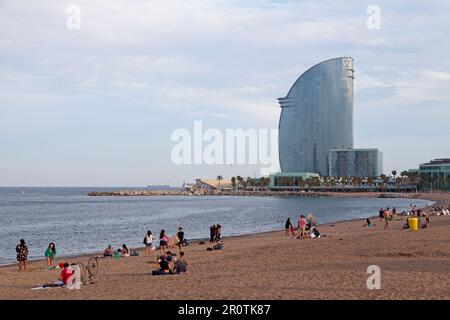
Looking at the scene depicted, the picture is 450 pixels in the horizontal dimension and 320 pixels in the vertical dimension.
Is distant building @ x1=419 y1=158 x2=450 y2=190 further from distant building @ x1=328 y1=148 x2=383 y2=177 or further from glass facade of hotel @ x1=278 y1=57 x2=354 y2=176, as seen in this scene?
glass facade of hotel @ x1=278 y1=57 x2=354 y2=176

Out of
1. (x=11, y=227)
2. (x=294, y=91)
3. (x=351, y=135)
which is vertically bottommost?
(x=11, y=227)

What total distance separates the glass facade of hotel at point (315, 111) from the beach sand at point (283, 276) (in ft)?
556

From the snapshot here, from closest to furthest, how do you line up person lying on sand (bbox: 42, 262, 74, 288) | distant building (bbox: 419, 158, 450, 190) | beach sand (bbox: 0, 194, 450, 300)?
beach sand (bbox: 0, 194, 450, 300)
person lying on sand (bbox: 42, 262, 74, 288)
distant building (bbox: 419, 158, 450, 190)

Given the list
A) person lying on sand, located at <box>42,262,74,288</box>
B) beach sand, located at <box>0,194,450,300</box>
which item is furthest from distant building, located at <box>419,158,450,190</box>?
person lying on sand, located at <box>42,262,74,288</box>

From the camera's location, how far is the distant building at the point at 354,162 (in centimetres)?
19375

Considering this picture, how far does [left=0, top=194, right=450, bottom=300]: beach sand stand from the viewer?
11.8 metres

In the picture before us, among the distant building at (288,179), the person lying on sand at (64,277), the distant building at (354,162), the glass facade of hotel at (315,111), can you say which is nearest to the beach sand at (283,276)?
the person lying on sand at (64,277)

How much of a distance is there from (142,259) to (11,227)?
100 ft

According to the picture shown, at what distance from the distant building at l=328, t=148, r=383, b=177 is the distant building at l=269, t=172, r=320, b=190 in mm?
7751

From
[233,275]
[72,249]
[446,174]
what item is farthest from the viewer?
[446,174]

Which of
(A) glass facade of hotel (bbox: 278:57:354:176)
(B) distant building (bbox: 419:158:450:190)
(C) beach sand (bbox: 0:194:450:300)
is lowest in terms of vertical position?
(C) beach sand (bbox: 0:194:450:300)

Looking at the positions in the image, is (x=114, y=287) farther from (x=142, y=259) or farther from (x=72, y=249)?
(x=72, y=249)

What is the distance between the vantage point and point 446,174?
6225 inches
